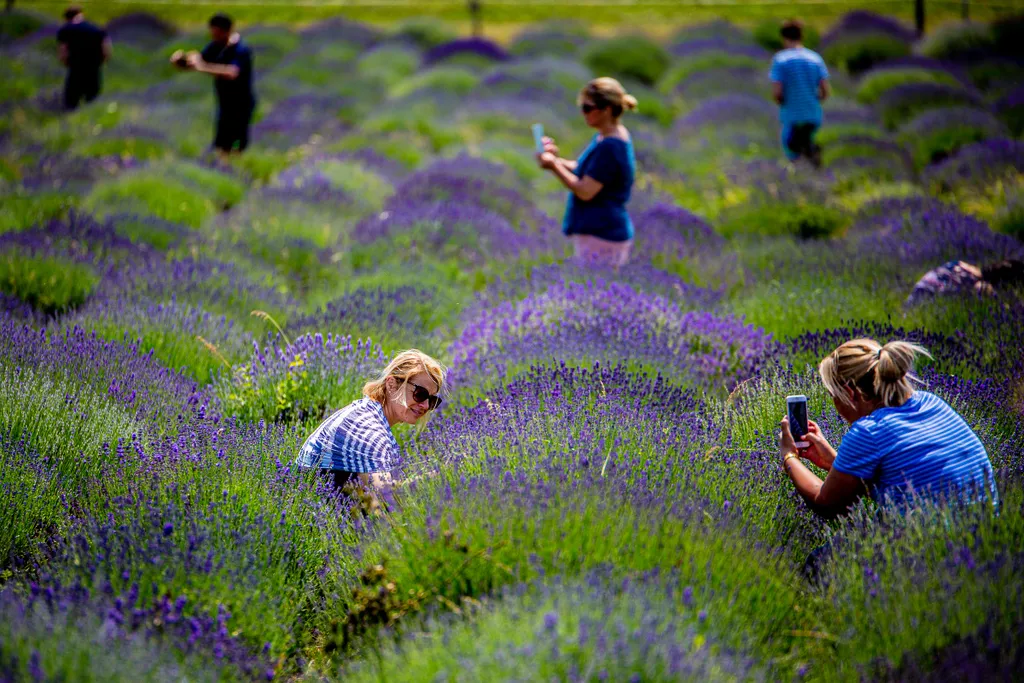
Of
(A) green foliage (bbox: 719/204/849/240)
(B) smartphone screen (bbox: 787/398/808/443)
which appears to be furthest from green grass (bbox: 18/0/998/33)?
(B) smartphone screen (bbox: 787/398/808/443)

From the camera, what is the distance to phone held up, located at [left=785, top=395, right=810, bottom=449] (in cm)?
300

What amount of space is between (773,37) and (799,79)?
650 inches

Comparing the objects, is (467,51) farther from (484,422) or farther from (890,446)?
(890,446)

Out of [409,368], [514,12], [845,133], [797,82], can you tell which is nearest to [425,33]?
[514,12]

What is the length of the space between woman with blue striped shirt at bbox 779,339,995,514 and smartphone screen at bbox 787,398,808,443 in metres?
0.11

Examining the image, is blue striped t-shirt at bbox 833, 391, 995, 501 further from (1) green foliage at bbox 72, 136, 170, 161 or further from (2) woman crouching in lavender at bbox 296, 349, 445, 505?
(1) green foliage at bbox 72, 136, 170, 161

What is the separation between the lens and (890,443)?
Result: 2820 millimetres

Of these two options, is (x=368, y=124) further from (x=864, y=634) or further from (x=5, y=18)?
(x=5, y=18)

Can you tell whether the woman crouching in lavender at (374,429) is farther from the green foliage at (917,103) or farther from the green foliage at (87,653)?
the green foliage at (917,103)

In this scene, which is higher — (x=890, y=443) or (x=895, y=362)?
(x=895, y=362)

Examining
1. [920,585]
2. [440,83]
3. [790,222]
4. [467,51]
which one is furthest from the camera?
[467,51]

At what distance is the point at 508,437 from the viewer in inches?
129

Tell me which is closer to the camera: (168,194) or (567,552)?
(567,552)

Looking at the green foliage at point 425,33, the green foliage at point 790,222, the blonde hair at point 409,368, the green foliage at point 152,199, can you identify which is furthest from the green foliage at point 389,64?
the blonde hair at point 409,368
